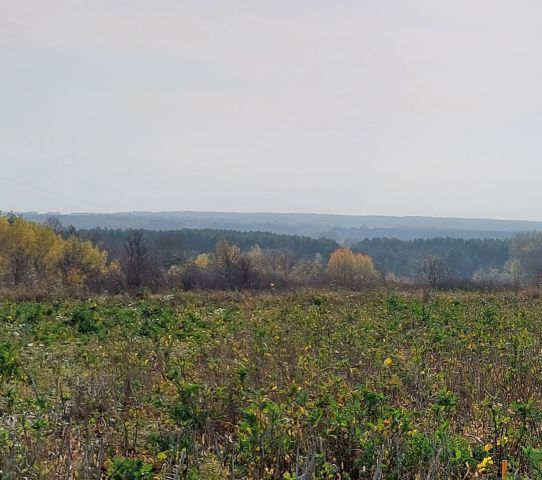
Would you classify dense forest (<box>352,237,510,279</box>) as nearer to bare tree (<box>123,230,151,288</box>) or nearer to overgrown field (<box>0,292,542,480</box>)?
bare tree (<box>123,230,151,288</box>)

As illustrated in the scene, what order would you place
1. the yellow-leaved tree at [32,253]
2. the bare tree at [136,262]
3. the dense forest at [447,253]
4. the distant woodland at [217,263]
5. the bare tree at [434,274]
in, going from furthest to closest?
the dense forest at [447,253]
the yellow-leaved tree at [32,253]
the bare tree at [136,262]
the bare tree at [434,274]
the distant woodland at [217,263]

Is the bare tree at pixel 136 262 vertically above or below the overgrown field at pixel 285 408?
below

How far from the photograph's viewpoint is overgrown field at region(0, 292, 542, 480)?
3.77m

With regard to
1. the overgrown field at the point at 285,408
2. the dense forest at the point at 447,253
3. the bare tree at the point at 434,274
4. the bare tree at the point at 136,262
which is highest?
the overgrown field at the point at 285,408

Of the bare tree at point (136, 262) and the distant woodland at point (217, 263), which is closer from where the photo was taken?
the distant woodland at point (217, 263)

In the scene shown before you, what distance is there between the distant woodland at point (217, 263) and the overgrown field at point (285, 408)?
1698 centimetres

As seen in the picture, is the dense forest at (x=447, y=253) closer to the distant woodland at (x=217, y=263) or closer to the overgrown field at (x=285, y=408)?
the distant woodland at (x=217, y=263)

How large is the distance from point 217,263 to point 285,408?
1809 inches

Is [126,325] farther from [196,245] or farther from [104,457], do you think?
[196,245]

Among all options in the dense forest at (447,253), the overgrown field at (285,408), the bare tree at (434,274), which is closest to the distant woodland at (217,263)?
the bare tree at (434,274)

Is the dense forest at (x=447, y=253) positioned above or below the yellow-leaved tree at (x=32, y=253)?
below

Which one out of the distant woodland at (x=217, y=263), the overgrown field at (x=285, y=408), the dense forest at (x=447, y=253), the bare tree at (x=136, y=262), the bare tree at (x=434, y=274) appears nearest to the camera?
the overgrown field at (x=285, y=408)

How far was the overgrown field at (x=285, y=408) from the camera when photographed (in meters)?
3.77

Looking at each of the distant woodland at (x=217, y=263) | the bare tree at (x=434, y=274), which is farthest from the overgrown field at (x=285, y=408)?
the bare tree at (x=434, y=274)
